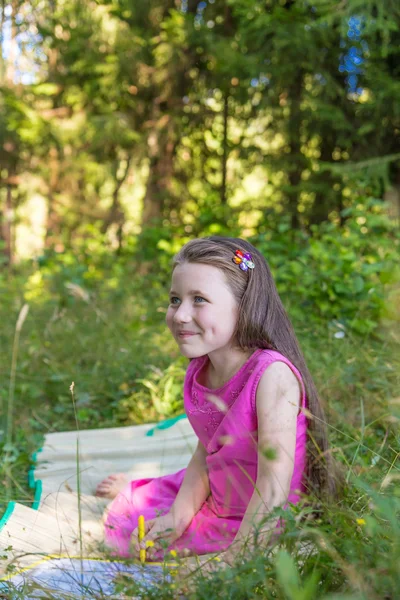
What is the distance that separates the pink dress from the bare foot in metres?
0.29

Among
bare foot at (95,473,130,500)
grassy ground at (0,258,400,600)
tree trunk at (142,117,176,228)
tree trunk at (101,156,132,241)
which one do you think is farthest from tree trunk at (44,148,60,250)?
bare foot at (95,473,130,500)

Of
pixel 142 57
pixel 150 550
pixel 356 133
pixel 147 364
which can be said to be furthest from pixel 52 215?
pixel 150 550

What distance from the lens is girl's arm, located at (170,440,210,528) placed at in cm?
220

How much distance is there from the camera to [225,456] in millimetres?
2023

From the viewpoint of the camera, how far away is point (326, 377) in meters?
2.96

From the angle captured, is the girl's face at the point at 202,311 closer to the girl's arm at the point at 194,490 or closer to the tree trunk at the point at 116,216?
the girl's arm at the point at 194,490

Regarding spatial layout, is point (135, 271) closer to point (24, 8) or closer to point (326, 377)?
point (326, 377)

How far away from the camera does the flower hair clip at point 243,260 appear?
199 cm

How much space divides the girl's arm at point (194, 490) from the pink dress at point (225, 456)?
0.02 metres

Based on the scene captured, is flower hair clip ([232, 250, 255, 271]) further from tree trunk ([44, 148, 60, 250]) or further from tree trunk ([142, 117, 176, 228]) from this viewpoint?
tree trunk ([44, 148, 60, 250])

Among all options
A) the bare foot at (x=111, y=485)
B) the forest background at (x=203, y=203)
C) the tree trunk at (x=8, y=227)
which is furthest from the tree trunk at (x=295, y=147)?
the tree trunk at (x=8, y=227)

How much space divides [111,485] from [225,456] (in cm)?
85

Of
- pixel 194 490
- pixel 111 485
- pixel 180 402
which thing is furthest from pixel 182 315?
pixel 180 402

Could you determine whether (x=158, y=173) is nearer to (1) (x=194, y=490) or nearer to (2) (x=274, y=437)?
(1) (x=194, y=490)
